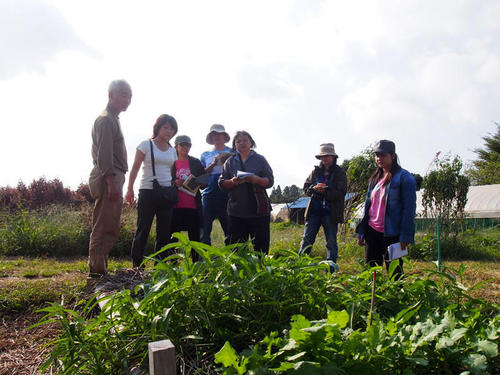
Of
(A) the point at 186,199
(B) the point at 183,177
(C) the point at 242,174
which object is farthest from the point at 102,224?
(C) the point at 242,174

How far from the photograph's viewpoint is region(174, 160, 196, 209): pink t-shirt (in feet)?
15.0

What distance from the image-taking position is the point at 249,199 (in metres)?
4.08

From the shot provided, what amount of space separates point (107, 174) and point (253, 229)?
1.64 meters

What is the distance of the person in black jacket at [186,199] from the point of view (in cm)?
457

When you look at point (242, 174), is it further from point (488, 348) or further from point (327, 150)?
point (488, 348)

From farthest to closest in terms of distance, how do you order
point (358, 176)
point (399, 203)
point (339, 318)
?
point (358, 176), point (399, 203), point (339, 318)

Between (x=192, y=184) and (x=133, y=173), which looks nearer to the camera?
(x=133, y=173)

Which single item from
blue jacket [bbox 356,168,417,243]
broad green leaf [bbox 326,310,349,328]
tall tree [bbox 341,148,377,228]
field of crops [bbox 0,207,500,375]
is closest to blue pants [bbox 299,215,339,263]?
blue jacket [bbox 356,168,417,243]

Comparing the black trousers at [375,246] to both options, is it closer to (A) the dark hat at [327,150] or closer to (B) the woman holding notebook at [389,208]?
(B) the woman holding notebook at [389,208]

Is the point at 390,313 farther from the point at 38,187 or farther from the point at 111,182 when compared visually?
the point at 38,187

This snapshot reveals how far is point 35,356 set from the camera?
2.28 metres

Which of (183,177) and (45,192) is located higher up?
(45,192)

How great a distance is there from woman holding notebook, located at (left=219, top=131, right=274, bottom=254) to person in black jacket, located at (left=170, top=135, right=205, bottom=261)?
58cm

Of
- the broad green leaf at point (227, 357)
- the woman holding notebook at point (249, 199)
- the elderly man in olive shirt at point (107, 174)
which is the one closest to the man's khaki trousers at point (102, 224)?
the elderly man in olive shirt at point (107, 174)
